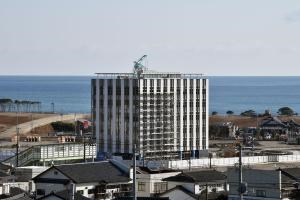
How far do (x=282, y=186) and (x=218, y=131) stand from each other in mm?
53337

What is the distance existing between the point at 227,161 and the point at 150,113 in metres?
9.52

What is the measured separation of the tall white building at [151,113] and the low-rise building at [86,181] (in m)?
21.1

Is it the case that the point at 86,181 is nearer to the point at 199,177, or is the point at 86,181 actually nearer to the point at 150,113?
the point at 199,177

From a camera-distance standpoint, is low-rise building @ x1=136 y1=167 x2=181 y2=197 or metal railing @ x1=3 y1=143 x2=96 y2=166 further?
metal railing @ x1=3 y1=143 x2=96 y2=166

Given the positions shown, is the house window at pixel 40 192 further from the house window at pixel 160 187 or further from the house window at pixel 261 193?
the house window at pixel 261 193

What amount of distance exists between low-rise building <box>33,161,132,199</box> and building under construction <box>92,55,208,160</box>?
20.8m

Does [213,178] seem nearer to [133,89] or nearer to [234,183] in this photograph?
[234,183]

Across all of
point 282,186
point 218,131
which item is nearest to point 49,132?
point 218,131

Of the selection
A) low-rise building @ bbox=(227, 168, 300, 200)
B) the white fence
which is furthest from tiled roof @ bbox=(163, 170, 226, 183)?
the white fence

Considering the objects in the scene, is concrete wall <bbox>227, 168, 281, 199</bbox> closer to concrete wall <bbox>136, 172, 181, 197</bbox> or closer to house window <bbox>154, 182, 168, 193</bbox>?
house window <bbox>154, 182, 168, 193</bbox>

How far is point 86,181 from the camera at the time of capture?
3266cm

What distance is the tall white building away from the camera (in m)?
56.5

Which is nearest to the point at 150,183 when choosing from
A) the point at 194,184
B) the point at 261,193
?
the point at 194,184

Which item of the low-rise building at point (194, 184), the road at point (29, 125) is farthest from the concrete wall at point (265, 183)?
the road at point (29, 125)
